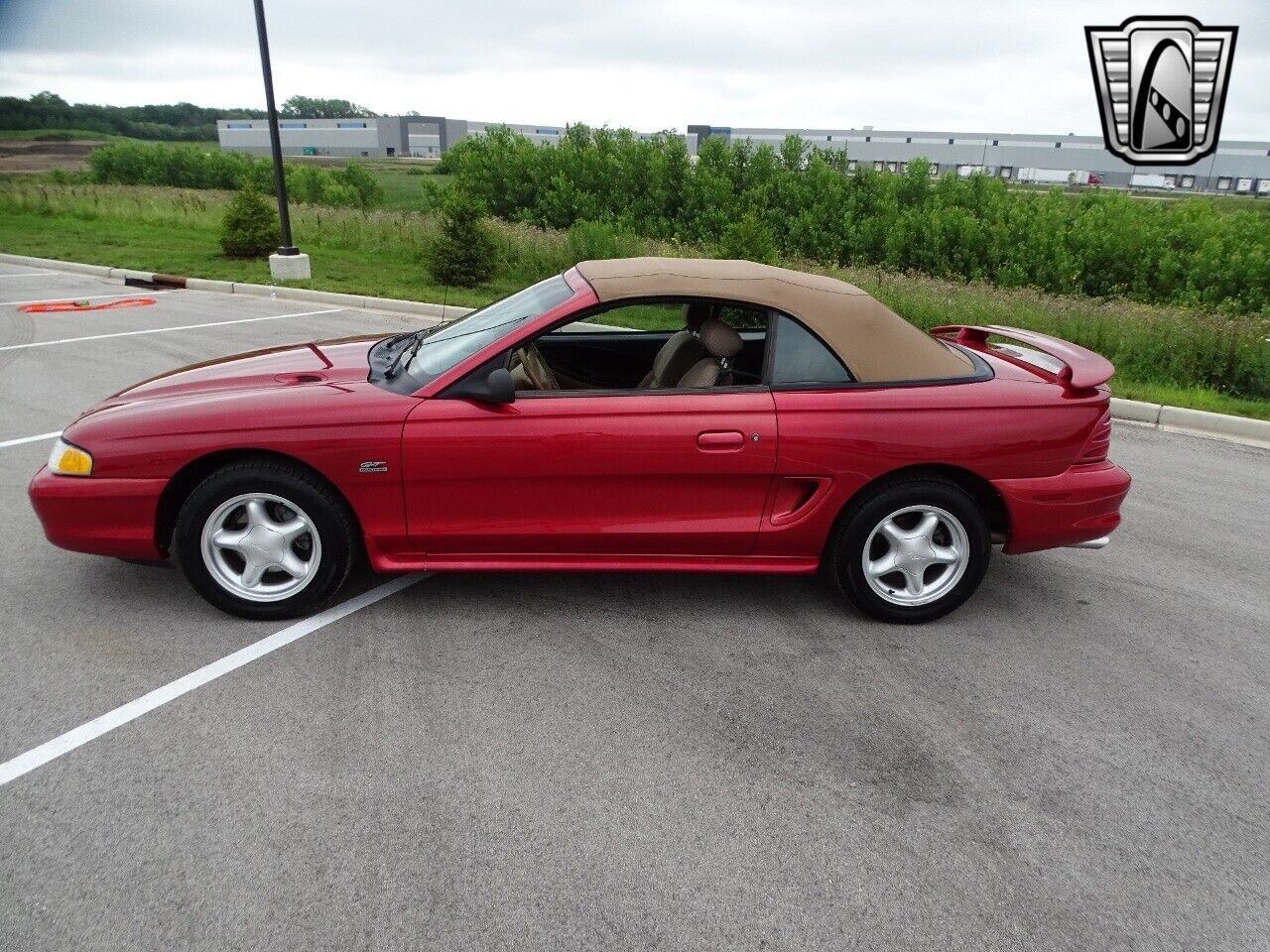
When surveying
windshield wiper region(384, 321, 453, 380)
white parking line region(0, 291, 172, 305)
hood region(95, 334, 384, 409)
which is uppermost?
windshield wiper region(384, 321, 453, 380)

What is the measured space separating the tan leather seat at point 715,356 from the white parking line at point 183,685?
1.68m

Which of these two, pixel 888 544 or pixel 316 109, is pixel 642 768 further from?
pixel 316 109

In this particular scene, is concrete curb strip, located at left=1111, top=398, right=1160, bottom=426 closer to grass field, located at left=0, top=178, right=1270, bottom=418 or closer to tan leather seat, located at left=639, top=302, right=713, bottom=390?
grass field, located at left=0, top=178, right=1270, bottom=418

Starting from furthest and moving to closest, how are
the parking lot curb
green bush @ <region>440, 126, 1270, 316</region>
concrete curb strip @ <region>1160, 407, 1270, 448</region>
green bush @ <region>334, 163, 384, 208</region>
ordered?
green bush @ <region>334, 163, 384, 208</region>, green bush @ <region>440, 126, 1270, 316</region>, the parking lot curb, concrete curb strip @ <region>1160, 407, 1270, 448</region>

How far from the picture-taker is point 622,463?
12.1 feet

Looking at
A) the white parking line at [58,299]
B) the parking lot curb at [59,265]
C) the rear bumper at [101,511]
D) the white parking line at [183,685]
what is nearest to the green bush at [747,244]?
the white parking line at [58,299]

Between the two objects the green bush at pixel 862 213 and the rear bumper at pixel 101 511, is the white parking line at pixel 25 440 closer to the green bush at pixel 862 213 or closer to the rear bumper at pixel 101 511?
the rear bumper at pixel 101 511

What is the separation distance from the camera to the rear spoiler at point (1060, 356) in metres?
3.96

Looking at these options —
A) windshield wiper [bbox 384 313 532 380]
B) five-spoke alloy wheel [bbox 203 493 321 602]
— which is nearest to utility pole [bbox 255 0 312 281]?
windshield wiper [bbox 384 313 532 380]

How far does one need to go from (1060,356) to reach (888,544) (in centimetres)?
134

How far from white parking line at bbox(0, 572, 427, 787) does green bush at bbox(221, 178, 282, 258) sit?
14.6 m

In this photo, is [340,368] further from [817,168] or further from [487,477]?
[817,168]

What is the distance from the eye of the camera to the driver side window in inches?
151

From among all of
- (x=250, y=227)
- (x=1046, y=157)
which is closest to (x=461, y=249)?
(x=250, y=227)
